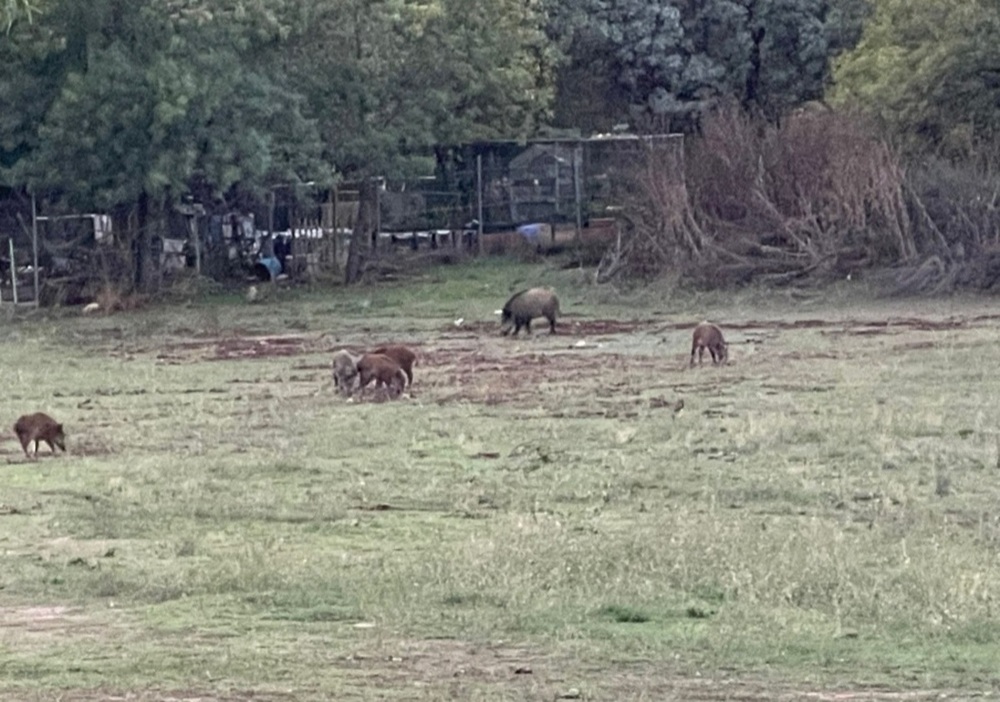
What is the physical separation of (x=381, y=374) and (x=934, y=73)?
1728cm

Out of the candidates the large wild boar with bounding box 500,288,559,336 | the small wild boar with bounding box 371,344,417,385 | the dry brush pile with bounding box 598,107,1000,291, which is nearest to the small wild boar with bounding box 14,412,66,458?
the small wild boar with bounding box 371,344,417,385

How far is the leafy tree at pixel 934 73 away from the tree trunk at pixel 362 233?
1000cm

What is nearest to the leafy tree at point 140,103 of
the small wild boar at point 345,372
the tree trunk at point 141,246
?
the tree trunk at point 141,246

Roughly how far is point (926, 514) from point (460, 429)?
635 centimetres

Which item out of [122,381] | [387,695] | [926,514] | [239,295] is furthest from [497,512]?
[239,295]

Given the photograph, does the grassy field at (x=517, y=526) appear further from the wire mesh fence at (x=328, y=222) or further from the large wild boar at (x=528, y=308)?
the wire mesh fence at (x=328, y=222)

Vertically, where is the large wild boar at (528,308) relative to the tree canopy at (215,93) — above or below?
below

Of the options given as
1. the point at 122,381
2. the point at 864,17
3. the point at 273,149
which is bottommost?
the point at 122,381

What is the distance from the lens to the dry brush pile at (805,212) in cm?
3472

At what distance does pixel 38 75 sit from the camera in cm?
3534

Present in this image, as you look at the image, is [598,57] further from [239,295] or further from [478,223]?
[239,295]

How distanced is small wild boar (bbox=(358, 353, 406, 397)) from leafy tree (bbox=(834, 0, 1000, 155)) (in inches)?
664

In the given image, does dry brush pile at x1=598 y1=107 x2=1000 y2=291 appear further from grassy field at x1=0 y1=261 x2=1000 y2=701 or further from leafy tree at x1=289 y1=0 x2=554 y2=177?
grassy field at x1=0 y1=261 x2=1000 y2=701

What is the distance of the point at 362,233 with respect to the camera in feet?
133
